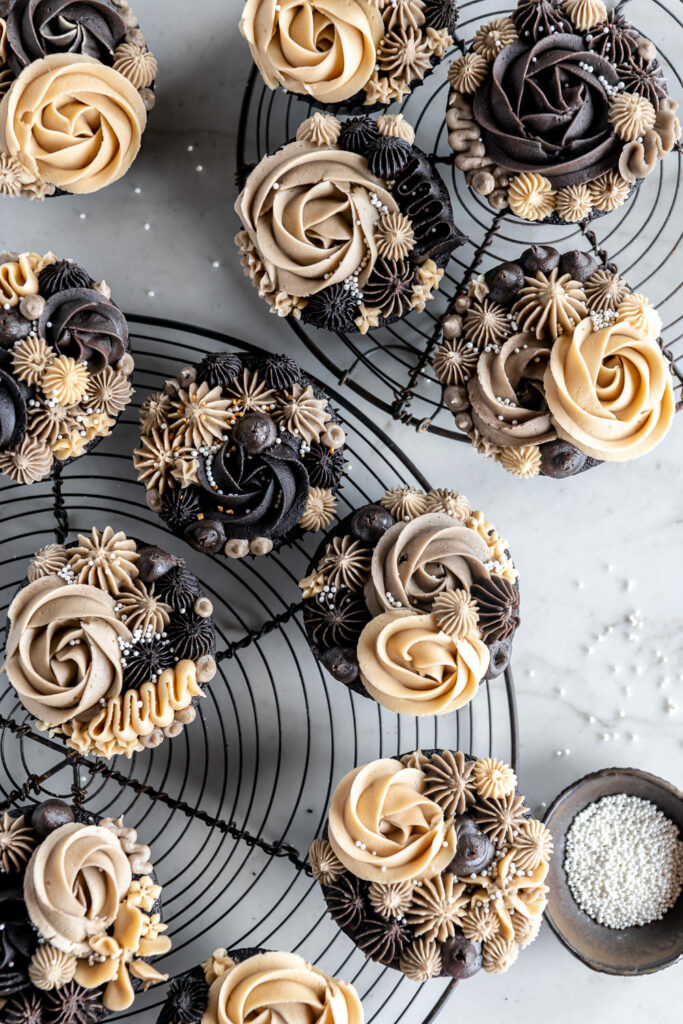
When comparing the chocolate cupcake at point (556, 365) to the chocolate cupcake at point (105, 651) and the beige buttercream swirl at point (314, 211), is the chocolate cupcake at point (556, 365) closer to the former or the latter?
the beige buttercream swirl at point (314, 211)

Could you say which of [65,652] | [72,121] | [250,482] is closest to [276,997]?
[65,652]

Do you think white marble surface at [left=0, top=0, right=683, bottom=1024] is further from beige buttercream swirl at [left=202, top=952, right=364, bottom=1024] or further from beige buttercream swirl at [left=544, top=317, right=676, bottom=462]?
beige buttercream swirl at [left=202, top=952, right=364, bottom=1024]

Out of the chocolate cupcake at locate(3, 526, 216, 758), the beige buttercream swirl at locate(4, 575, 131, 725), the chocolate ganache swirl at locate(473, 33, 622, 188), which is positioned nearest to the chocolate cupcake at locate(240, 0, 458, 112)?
the chocolate ganache swirl at locate(473, 33, 622, 188)

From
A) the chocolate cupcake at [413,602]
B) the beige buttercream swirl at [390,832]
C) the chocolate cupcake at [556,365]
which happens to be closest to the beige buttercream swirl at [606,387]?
the chocolate cupcake at [556,365]

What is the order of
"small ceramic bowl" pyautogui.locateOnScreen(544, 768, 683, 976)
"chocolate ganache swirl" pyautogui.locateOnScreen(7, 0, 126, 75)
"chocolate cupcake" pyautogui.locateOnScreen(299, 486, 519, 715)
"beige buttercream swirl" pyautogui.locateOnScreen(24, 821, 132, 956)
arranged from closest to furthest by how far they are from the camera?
"beige buttercream swirl" pyautogui.locateOnScreen(24, 821, 132, 956) < "chocolate cupcake" pyautogui.locateOnScreen(299, 486, 519, 715) < "chocolate ganache swirl" pyautogui.locateOnScreen(7, 0, 126, 75) < "small ceramic bowl" pyautogui.locateOnScreen(544, 768, 683, 976)

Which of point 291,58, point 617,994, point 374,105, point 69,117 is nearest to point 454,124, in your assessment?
point 374,105

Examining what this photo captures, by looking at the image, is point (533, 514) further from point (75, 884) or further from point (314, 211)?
point (75, 884)
